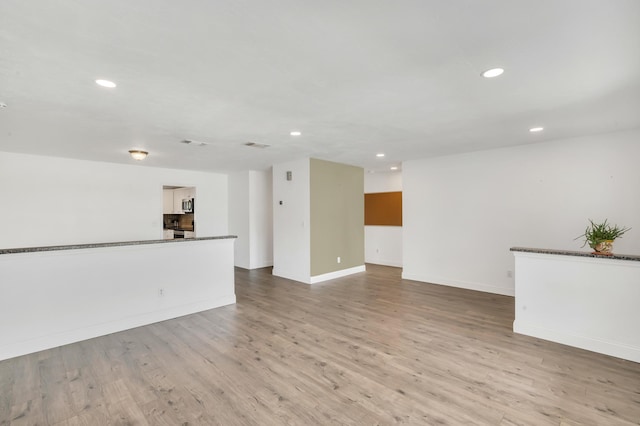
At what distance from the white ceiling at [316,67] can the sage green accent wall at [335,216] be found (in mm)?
2050

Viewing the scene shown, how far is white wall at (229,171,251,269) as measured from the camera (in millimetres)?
7656

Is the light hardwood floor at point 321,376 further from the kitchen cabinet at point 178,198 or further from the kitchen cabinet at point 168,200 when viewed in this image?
the kitchen cabinet at point 168,200

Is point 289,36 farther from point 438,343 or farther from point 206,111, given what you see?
point 438,343

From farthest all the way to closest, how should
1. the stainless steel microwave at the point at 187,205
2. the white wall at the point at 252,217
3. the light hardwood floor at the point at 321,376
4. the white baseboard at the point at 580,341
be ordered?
the stainless steel microwave at the point at 187,205 → the white wall at the point at 252,217 → the white baseboard at the point at 580,341 → the light hardwood floor at the point at 321,376

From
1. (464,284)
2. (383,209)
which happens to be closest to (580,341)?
(464,284)

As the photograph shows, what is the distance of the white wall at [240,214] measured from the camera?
7.66 metres

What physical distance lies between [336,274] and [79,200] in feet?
18.0

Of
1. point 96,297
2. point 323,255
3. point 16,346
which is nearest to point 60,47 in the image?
point 96,297

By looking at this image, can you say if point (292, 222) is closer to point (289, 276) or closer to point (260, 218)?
point (289, 276)

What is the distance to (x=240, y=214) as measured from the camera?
26.0ft

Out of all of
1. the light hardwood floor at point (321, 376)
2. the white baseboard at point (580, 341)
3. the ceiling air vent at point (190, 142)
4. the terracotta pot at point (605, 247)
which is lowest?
the light hardwood floor at point (321, 376)

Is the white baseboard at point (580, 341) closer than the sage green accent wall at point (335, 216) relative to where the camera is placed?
Yes

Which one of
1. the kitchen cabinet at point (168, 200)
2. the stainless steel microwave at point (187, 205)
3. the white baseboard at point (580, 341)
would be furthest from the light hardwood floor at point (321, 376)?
the kitchen cabinet at point (168, 200)

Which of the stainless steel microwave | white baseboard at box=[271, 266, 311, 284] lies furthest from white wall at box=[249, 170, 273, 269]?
the stainless steel microwave
